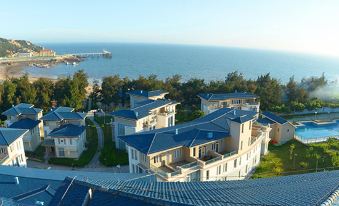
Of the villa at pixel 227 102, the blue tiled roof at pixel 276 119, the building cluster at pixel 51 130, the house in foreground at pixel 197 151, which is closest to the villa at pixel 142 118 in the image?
the building cluster at pixel 51 130

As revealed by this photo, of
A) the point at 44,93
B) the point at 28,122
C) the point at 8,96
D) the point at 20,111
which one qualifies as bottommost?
the point at 28,122

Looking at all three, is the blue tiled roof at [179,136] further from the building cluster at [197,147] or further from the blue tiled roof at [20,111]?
the blue tiled roof at [20,111]

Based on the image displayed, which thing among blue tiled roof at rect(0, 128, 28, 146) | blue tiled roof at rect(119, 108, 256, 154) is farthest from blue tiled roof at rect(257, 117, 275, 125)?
blue tiled roof at rect(0, 128, 28, 146)

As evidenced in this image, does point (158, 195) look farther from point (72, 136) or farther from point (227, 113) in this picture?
point (72, 136)

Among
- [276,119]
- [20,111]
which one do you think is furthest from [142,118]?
[276,119]

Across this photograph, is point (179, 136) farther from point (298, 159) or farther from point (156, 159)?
point (298, 159)

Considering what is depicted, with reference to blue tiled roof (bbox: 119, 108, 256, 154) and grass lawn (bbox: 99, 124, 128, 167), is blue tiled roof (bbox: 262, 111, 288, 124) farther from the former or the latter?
grass lawn (bbox: 99, 124, 128, 167)
